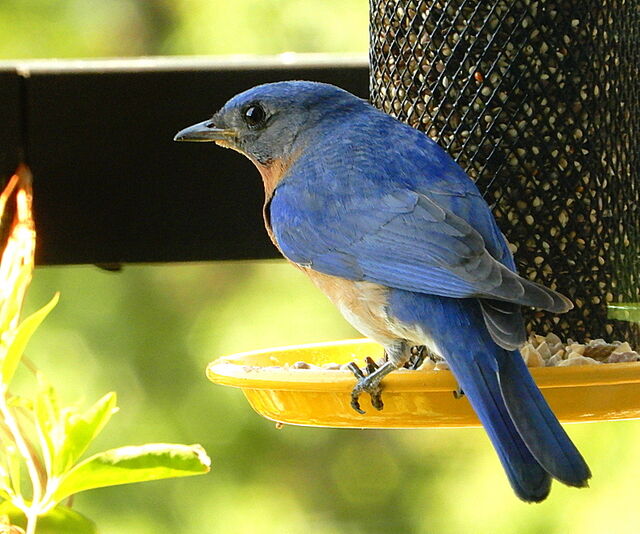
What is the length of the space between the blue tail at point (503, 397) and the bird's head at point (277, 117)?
24.6 inches

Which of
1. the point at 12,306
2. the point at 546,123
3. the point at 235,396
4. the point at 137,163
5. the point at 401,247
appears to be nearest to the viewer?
the point at 401,247

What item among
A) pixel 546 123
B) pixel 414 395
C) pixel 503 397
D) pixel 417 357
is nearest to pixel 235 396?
pixel 417 357

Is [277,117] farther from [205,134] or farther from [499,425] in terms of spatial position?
[499,425]

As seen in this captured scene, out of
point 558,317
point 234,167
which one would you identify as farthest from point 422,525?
point 558,317

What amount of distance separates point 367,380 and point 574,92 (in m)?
0.88

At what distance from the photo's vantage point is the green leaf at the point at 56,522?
2.46 meters

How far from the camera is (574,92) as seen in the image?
2773 mm

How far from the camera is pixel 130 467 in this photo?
243 cm

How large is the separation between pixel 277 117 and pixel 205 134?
0.18 meters

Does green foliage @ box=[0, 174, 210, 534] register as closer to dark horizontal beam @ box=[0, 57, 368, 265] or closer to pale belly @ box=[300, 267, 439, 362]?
pale belly @ box=[300, 267, 439, 362]

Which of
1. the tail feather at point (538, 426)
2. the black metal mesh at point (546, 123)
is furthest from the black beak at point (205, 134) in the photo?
the tail feather at point (538, 426)

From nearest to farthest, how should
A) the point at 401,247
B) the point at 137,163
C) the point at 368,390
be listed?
the point at 368,390
the point at 401,247
the point at 137,163

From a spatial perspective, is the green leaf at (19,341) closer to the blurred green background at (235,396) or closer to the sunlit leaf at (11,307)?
the sunlit leaf at (11,307)

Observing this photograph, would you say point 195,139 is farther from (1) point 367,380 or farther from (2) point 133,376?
(2) point 133,376
